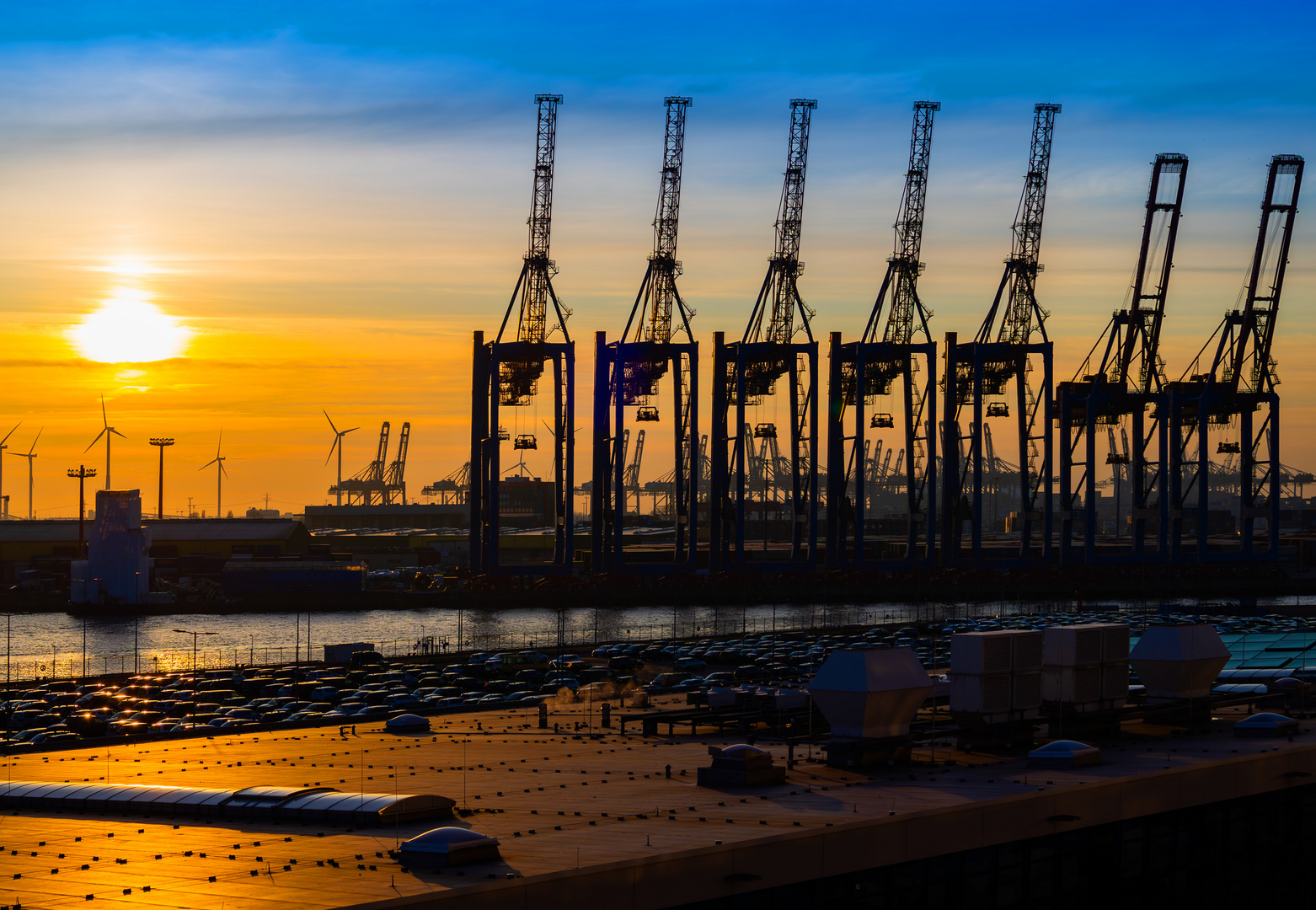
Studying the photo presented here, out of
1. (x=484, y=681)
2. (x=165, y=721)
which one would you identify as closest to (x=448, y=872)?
(x=165, y=721)

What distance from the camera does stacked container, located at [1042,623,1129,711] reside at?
19.6 metres

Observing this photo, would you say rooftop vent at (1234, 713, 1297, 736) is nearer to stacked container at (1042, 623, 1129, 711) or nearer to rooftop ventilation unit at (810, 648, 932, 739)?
stacked container at (1042, 623, 1129, 711)

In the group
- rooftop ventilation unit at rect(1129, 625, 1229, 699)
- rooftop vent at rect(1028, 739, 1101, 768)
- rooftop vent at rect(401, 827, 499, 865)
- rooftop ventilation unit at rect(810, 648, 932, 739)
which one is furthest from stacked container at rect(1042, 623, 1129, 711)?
rooftop vent at rect(401, 827, 499, 865)

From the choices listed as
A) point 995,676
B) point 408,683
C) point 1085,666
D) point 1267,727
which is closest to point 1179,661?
point 1085,666

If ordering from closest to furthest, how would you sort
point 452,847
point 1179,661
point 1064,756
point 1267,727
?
point 452,847
point 1064,756
point 1267,727
point 1179,661

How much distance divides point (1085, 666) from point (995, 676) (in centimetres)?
188

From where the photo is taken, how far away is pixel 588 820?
14.3 m

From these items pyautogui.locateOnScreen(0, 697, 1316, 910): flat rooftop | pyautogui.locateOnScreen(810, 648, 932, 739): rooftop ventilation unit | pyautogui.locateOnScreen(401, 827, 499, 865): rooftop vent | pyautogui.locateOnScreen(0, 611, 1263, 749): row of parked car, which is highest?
pyautogui.locateOnScreen(810, 648, 932, 739): rooftop ventilation unit

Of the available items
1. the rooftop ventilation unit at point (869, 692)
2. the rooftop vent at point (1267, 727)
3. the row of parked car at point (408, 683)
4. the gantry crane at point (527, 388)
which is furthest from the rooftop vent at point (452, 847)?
the gantry crane at point (527, 388)

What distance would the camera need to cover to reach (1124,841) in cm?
1521

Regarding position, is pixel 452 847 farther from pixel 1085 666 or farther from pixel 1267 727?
pixel 1267 727

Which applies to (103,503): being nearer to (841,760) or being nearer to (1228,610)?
(1228,610)

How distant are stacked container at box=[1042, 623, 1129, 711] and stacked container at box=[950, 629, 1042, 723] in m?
0.64

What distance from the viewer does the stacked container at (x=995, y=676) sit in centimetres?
1847
